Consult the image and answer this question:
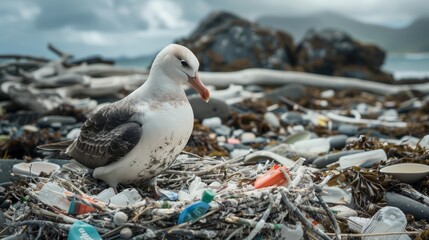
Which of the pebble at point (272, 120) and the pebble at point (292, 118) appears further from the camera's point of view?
the pebble at point (292, 118)

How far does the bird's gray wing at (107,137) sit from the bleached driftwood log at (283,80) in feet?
34.3

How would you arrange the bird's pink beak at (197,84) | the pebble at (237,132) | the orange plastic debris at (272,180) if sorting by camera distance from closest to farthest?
the orange plastic debris at (272,180) → the bird's pink beak at (197,84) → the pebble at (237,132)

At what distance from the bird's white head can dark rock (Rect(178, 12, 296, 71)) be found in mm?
14123

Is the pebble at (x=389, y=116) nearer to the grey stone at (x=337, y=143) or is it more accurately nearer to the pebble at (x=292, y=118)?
the pebble at (x=292, y=118)

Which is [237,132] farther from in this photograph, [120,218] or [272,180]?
[120,218]

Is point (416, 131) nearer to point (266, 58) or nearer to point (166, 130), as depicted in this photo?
point (166, 130)

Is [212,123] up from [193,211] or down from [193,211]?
down

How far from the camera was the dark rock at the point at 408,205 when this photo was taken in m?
4.98

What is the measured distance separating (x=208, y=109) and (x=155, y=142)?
5.17 m

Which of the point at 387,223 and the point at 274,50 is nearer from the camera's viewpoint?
the point at 387,223

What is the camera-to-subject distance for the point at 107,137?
4.66 metres

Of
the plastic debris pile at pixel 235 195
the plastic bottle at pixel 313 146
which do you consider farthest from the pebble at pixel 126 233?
the plastic bottle at pixel 313 146

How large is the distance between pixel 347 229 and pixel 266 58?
51.6 feet

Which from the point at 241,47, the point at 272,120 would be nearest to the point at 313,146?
the point at 272,120
